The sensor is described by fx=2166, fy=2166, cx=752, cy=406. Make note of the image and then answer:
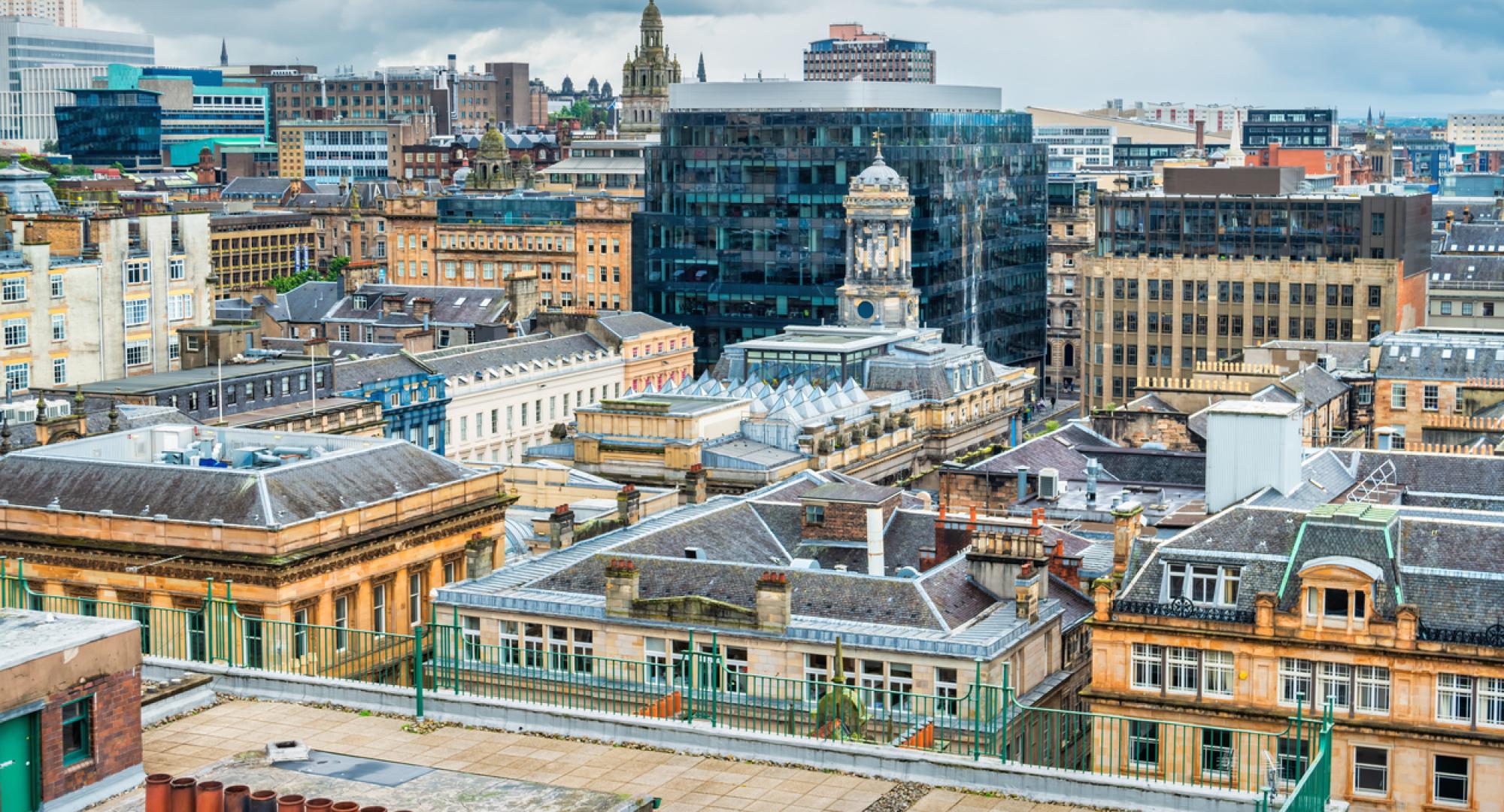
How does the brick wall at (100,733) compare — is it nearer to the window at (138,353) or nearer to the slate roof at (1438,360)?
the window at (138,353)

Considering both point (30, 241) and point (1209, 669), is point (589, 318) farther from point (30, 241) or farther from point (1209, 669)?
point (1209, 669)

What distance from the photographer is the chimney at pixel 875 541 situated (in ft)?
268

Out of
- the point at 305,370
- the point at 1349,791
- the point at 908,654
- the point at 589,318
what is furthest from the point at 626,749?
the point at 589,318

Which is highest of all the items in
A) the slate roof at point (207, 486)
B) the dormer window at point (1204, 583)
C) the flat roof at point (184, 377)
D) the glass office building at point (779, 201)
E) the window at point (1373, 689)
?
the glass office building at point (779, 201)

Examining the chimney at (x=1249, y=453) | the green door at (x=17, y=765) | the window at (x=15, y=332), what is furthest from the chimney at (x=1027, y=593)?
the window at (x=15, y=332)

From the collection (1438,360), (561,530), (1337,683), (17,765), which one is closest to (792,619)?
(1337,683)

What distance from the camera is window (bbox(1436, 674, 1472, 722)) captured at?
65375 mm

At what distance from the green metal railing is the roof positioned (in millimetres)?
3732

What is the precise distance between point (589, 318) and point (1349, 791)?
114 m

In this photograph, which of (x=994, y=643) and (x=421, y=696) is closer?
(x=421, y=696)

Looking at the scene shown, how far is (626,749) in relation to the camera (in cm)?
4241

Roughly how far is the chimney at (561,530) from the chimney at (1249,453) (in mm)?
25552

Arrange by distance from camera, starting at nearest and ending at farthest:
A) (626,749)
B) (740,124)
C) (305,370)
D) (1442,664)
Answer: (626,749) < (1442,664) < (305,370) < (740,124)

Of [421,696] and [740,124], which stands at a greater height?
[740,124]
